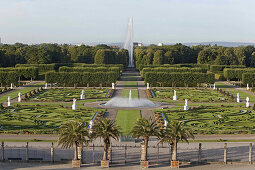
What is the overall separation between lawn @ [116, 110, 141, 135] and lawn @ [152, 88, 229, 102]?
41.4 ft

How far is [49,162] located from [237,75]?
6094 centimetres

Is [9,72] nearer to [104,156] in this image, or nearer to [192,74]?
[192,74]

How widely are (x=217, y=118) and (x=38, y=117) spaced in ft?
57.3

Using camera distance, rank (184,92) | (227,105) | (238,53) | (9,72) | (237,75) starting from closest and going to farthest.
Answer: (227,105) → (184,92) → (9,72) → (237,75) → (238,53)

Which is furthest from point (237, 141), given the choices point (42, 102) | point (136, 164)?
point (42, 102)

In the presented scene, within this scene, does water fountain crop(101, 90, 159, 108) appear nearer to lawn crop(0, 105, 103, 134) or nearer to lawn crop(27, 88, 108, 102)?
lawn crop(0, 105, 103, 134)

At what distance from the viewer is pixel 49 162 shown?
83.2 ft

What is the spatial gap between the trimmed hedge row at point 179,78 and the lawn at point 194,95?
4.73m

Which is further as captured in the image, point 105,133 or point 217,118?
point 217,118

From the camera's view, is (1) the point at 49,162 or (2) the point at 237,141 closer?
(1) the point at 49,162

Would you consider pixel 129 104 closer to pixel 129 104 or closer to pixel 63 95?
pixel 129 104

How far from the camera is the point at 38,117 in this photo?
39.6 m

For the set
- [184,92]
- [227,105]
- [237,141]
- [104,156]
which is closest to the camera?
[104,156]

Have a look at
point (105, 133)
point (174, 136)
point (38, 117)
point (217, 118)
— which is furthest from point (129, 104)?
point (105, 133)
